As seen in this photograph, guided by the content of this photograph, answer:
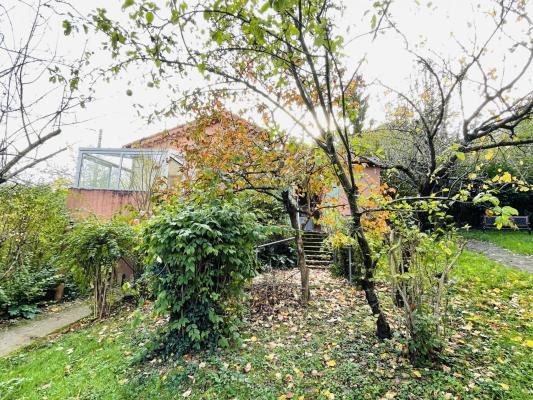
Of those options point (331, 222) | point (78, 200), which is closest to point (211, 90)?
point (331, 222)

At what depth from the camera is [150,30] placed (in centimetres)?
283

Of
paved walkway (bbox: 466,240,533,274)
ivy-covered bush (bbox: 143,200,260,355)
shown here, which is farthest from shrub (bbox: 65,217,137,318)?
paved walkway (bbox: 466,240,533,274)

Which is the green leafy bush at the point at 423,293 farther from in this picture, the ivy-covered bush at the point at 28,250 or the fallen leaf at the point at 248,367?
the ivy-covered bush at the point at 28,250

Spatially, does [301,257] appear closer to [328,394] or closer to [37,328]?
[328,394]

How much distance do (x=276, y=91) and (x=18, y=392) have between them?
564 cm

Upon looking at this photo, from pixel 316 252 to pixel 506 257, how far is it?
5.89 meters

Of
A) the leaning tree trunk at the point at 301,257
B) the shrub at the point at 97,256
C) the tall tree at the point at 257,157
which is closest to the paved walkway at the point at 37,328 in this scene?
the shrub at the point at 97,256

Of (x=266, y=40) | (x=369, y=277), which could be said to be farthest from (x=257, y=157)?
(x=369, y=277)

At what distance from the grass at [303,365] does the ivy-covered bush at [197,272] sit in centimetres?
31

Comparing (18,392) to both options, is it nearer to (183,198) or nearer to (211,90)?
(183,198)

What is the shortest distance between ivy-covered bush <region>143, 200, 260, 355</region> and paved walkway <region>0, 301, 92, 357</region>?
8.89ft

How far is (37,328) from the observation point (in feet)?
18.0

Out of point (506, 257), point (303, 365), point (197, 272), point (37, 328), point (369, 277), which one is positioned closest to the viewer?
point (303, 365)

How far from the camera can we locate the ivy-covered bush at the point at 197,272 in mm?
3844
